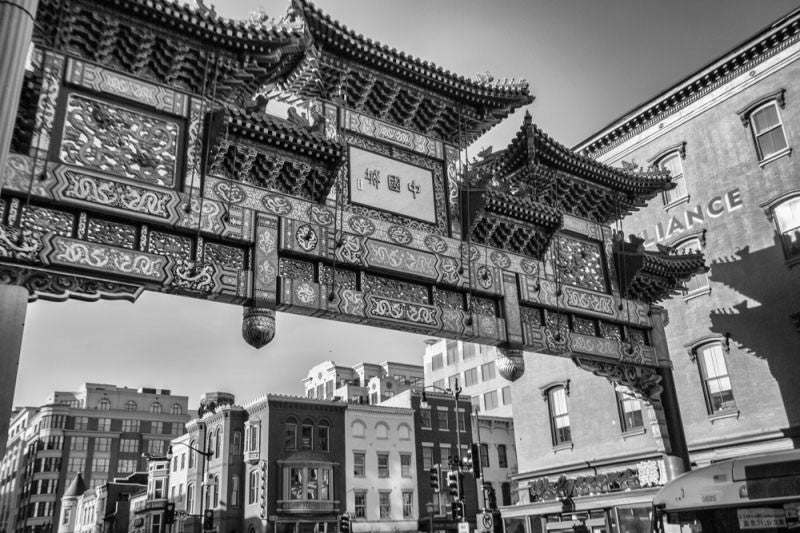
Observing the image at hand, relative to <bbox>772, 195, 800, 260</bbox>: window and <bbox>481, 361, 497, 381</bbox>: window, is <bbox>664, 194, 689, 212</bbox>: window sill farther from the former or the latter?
<bbox>481, 361, 497, 381</bbox>: window

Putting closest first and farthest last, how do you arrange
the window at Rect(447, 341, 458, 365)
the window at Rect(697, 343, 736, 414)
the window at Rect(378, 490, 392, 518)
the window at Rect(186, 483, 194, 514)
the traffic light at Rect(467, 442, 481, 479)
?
the traffic light at Rect(467, 442, 481, 479) → the window at Rect(697, 343, 736, 414) → the window at Rect(378, 490, 392, 518) → the window at Rect(186, 483, 194, 514) → the window at Rect(447, 341, 458, 365)

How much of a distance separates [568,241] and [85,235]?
37.7ft

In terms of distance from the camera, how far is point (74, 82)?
10750 mm

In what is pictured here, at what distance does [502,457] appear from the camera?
5753 cm

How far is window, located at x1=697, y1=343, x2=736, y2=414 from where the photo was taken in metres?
22.1

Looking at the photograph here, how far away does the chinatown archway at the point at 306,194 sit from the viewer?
10422mm

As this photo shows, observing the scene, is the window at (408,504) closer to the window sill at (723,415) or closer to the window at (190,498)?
the window at (190,498)

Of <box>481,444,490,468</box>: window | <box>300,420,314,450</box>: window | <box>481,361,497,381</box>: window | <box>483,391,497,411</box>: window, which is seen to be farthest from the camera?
<box>481,361,497,381</box>: window

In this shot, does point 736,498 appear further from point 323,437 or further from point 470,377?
point 470,377

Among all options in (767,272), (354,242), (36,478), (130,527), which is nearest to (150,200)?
(354,242)

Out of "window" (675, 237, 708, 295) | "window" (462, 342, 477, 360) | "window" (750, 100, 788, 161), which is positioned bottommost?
"window" (675, 237, 708, 295)

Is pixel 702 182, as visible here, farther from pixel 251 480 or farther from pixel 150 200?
pixel 251 480

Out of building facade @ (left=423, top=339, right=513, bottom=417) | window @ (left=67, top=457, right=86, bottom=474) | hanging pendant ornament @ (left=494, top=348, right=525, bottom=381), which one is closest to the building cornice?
hanging pendant ornament @ (left=494, top=348, right=525, bottom=381)

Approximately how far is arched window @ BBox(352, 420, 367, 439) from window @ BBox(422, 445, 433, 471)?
17.7ft
